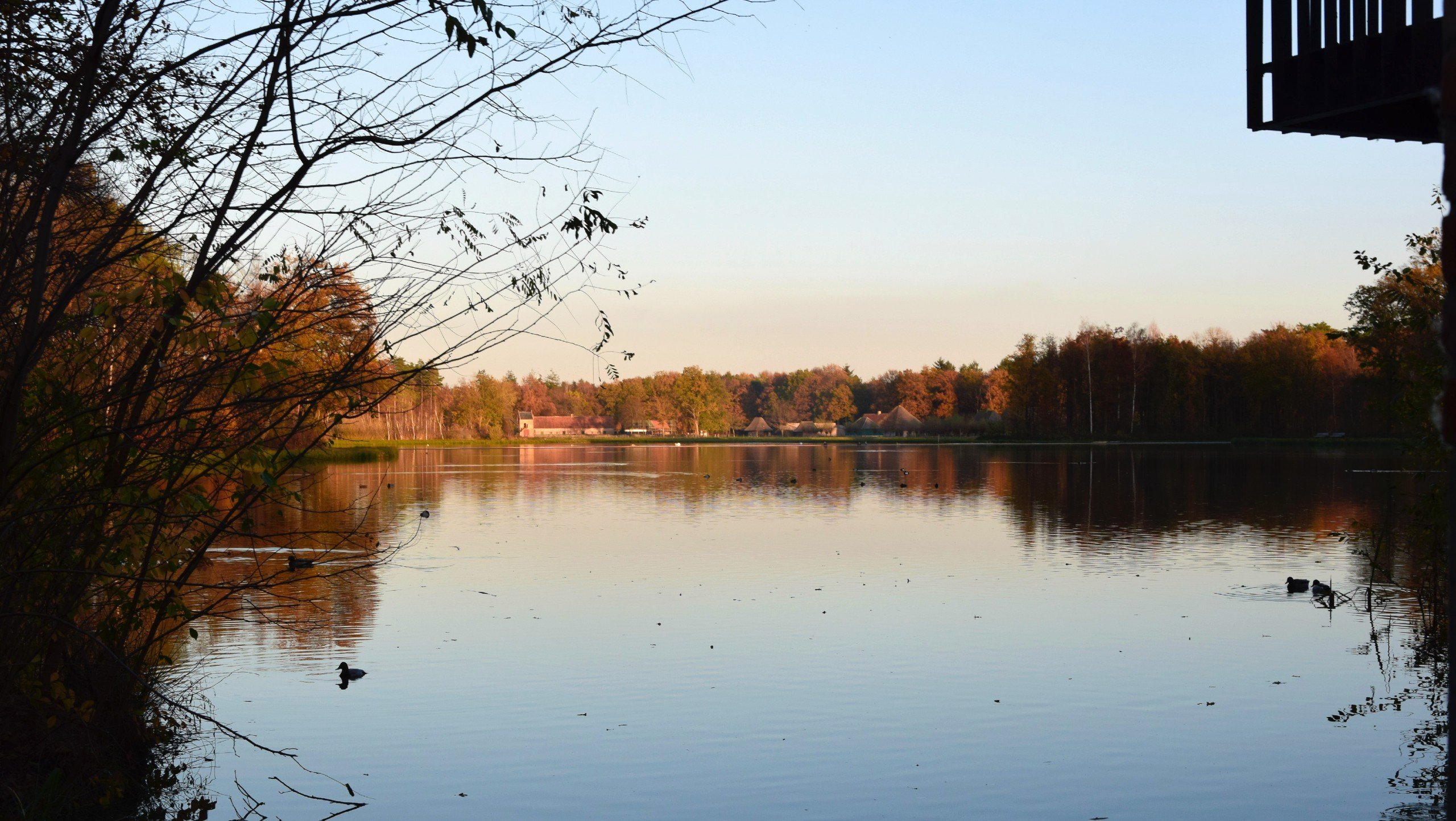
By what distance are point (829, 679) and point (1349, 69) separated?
7377mm

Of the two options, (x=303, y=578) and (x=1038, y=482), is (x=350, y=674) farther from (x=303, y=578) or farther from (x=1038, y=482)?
(x=1038, y=482)

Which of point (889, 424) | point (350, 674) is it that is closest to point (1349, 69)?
point (350, 674)

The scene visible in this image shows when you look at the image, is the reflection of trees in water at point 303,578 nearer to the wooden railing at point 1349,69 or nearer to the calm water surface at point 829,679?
the calm water surface at point 829,679

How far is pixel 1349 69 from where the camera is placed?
30.3 ft

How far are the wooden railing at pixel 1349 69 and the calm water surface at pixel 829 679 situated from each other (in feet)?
16.6

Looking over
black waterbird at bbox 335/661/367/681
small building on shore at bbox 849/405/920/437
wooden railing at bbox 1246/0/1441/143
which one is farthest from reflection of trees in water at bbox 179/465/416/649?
small building on shore at bbox 849/405/920/437

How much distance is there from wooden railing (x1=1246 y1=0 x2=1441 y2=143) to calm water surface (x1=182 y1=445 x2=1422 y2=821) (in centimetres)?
506

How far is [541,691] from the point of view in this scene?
12031mm

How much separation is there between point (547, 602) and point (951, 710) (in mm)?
8004

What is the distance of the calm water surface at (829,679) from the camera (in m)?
8.98

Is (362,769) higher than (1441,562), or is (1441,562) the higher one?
(1441,562)

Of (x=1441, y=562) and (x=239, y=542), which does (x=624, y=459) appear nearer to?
(x=239, y=542)

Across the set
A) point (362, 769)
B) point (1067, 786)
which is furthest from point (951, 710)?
point (362, 769)

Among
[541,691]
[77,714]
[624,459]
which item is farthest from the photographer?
[624,459]
